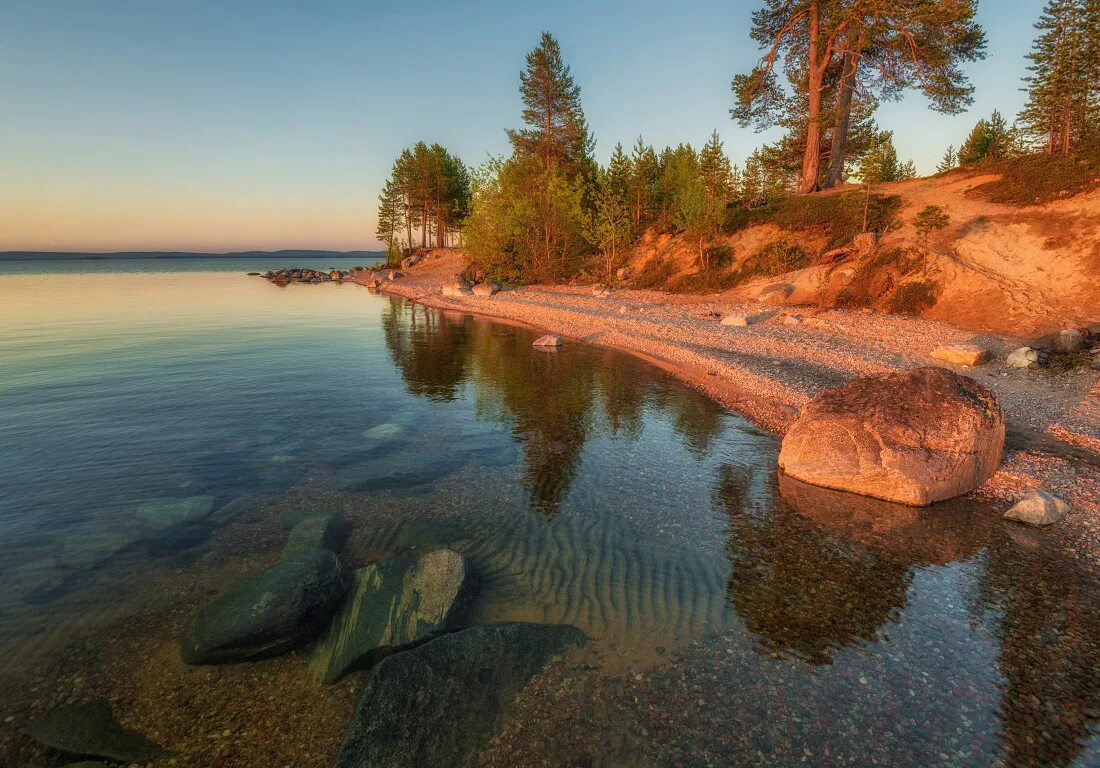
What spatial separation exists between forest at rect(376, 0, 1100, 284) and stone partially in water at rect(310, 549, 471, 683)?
34.7m

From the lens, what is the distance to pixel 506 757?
559cm

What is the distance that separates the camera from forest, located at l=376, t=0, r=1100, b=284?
1404 inches

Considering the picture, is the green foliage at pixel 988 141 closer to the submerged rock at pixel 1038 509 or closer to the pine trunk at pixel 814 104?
the pine trunk at pixel 814 104

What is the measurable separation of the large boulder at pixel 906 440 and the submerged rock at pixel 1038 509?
106 centimetres

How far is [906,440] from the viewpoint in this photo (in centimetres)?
1115

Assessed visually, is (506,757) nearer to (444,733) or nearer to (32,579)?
(444,733)

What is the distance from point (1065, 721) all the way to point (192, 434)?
20.5 m

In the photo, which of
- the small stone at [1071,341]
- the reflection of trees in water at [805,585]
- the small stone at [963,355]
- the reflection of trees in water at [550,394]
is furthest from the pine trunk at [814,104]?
the reflection of trees in water at [805,585]

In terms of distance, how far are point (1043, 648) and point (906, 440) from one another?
4924mm

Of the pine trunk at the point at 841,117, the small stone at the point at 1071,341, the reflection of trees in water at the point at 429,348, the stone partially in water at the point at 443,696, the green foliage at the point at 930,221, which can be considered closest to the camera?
the stone partially in water at the point at 443,696

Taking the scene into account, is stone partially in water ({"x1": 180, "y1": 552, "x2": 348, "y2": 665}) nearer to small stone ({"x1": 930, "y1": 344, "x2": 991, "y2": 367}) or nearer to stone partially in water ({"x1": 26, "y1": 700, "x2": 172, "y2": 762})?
stone partially in water ({"x1": 26, "y1": 700, "x2": 172, "y2": 762})

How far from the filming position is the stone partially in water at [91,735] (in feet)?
18.3

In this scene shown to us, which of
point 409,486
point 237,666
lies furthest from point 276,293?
point 237,666

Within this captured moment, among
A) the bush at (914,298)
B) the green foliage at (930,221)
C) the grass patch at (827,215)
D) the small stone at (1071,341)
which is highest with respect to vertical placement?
the grass patch at (827,215)
